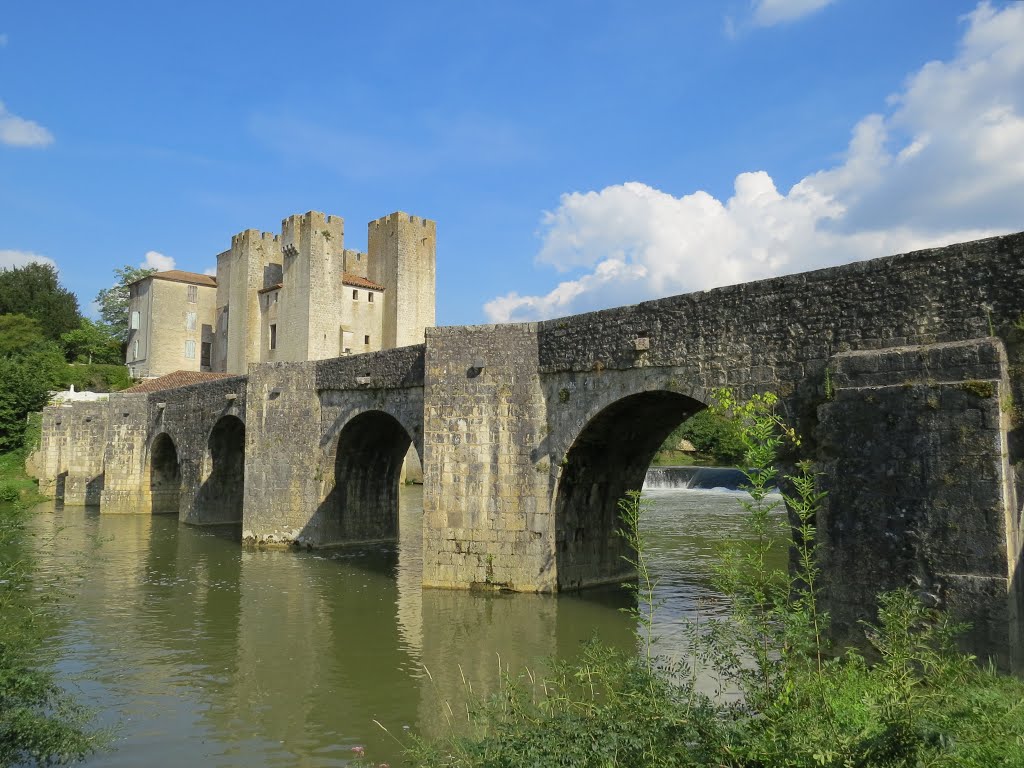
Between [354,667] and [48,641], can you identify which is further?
[48,641]

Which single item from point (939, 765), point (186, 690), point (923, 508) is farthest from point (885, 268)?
point (186, 690)

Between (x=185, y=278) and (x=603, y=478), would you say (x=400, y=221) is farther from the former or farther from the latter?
(x=603, y=478)

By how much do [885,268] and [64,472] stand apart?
105ft

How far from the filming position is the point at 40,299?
53594mm

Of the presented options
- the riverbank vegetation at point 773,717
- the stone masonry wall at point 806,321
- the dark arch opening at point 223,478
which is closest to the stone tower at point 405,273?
the dark arch opening at point 223,478

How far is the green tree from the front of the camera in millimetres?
53156

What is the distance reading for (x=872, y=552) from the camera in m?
7.09

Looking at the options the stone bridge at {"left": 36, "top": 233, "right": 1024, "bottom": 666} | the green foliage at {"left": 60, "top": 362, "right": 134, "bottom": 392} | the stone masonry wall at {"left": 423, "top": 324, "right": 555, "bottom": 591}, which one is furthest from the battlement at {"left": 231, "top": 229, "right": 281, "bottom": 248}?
the stone masonry wall at {"left": 423, "top": 324, "right": 555, "bottom": 591}

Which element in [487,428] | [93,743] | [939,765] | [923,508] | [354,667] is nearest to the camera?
[939,765]

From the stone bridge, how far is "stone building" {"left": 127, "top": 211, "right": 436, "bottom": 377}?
24.7 metres

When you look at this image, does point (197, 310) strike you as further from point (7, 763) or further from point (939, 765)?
point (939, 765)

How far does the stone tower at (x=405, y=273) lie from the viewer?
4912 centimetres

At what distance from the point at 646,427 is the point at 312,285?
37516 millimetres

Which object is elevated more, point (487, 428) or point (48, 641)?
point (487, 428)
